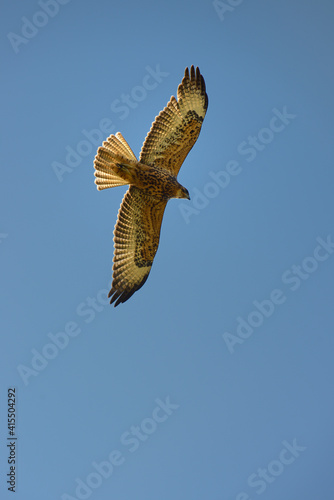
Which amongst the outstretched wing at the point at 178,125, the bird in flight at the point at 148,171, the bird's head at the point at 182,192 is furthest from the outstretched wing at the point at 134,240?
the outstretched wing at the point at 178,125

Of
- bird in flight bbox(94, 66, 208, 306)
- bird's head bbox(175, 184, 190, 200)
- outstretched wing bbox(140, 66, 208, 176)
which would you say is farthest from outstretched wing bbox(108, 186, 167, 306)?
outstretched wing bbox(140, 66, 208, 176)

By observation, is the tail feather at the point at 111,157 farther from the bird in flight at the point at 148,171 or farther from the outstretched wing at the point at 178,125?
the outstretched wing at the point at 178,125

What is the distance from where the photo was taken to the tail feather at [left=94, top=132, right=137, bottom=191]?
11.0 metres

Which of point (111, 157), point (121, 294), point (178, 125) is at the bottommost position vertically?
point (121, 294)

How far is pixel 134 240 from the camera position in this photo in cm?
1162

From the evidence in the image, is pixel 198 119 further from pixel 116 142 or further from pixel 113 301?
pixel 113 301

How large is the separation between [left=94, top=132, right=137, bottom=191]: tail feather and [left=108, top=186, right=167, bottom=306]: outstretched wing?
1.38ft

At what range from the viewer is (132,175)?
437 inches

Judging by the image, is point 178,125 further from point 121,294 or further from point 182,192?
point 121,294

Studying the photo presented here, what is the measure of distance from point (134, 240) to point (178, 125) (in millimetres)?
1805

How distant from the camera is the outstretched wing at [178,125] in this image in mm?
11156

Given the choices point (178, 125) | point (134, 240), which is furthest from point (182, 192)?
point (134, 240)

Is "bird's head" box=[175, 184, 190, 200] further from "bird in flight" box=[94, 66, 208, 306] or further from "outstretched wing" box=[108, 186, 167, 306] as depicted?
"outstretched wing" box=[108, 186, 167, 306]

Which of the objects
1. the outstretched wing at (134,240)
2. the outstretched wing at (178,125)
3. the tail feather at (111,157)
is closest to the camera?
the tail feather at (111,157)
